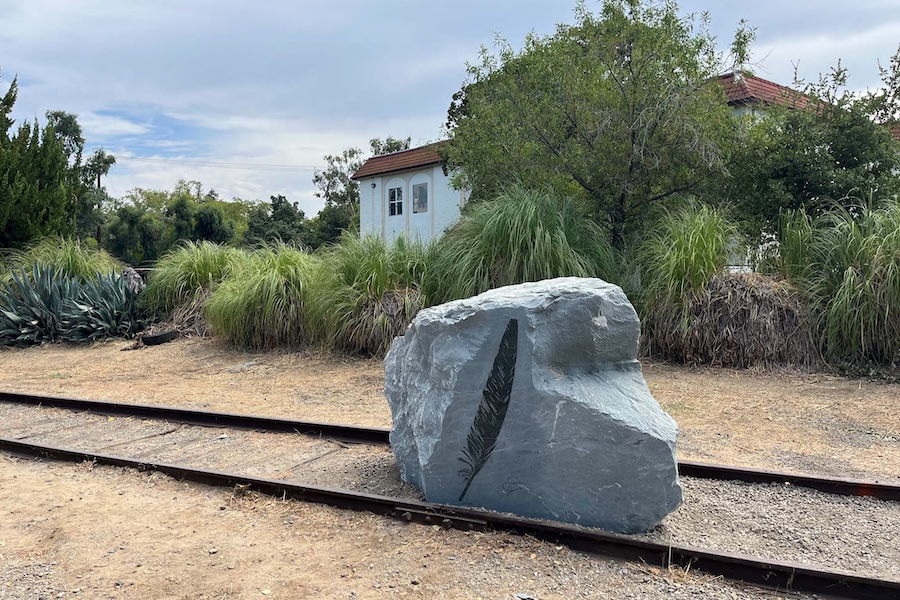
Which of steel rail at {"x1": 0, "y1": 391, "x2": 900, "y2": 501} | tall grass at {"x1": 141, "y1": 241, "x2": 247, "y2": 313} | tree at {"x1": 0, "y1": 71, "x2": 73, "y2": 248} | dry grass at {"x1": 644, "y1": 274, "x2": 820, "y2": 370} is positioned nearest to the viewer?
steel rail at {"x1": 0, "y1": 391, "x2": 900, "y2": 501}

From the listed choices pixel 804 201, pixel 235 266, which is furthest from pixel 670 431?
pixel 235 266

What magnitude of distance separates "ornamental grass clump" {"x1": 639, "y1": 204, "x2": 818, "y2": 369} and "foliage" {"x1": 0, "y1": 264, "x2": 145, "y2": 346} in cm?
1013

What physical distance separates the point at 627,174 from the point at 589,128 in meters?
0.93

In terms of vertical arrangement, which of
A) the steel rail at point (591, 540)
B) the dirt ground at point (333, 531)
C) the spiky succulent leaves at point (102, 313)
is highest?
the spiky succulent leaves at point (102, 313)

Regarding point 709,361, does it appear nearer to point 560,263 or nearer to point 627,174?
point 560,263

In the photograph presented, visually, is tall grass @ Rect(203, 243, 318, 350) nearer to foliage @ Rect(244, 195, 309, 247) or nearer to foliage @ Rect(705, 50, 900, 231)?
foliage @ Rect(705, 50, 900, 231)

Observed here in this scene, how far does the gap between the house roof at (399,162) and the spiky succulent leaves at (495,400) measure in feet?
80.1

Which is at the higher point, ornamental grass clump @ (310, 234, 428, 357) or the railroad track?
ornamental grass clump @ (310, 234, 428, 357)

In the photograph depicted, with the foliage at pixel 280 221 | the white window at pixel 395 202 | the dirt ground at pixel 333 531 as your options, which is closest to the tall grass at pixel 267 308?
the dirt ground at pixel 333 531

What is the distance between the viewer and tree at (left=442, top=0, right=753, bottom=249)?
1033 cm

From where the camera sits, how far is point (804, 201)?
1062 centimetres

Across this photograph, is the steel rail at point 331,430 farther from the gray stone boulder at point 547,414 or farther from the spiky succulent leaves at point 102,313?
the spiky succulent leaves at point 102,313

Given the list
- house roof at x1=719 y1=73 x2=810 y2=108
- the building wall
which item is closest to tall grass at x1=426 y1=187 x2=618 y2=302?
house roof at x1=719 y1=73 x2=810 y2=108

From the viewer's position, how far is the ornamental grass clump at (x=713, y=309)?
8750 millimetres
